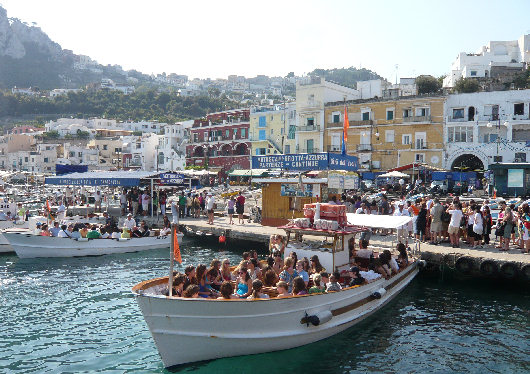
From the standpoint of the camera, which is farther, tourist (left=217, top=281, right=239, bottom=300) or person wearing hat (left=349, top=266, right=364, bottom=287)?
person wearing hat (left=349, top=266, right=364, bottom=287)

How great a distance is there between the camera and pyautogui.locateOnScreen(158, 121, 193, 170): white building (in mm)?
85812

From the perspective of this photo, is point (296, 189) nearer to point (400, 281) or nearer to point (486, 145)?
point (400, 281)

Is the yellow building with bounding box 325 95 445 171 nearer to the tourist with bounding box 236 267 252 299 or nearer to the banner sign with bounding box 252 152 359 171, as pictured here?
the banner sign with bounding box 252 152 359 171

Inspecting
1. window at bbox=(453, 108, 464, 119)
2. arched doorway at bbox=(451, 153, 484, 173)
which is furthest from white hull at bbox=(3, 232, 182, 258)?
window at bbox=(453, 108, 464, 119)

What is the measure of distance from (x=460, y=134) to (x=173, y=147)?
5557 centimetres

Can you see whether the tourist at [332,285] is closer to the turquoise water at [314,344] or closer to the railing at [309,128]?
the turquoise water at [314,344]

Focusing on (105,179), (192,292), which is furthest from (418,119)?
(192,292)

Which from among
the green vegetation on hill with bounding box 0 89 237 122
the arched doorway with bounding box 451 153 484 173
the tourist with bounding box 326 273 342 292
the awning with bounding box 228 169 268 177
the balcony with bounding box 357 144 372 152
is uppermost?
the green vegetation on hill with bounding box 0 89 237 122

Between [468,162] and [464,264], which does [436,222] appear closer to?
[464,264]

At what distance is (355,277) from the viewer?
12.8m

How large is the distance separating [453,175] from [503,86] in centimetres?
1591

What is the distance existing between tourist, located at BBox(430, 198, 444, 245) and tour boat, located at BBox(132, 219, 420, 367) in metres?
8.96

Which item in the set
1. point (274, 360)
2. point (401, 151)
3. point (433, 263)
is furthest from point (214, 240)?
point (401, 151)

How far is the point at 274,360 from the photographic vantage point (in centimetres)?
1069
